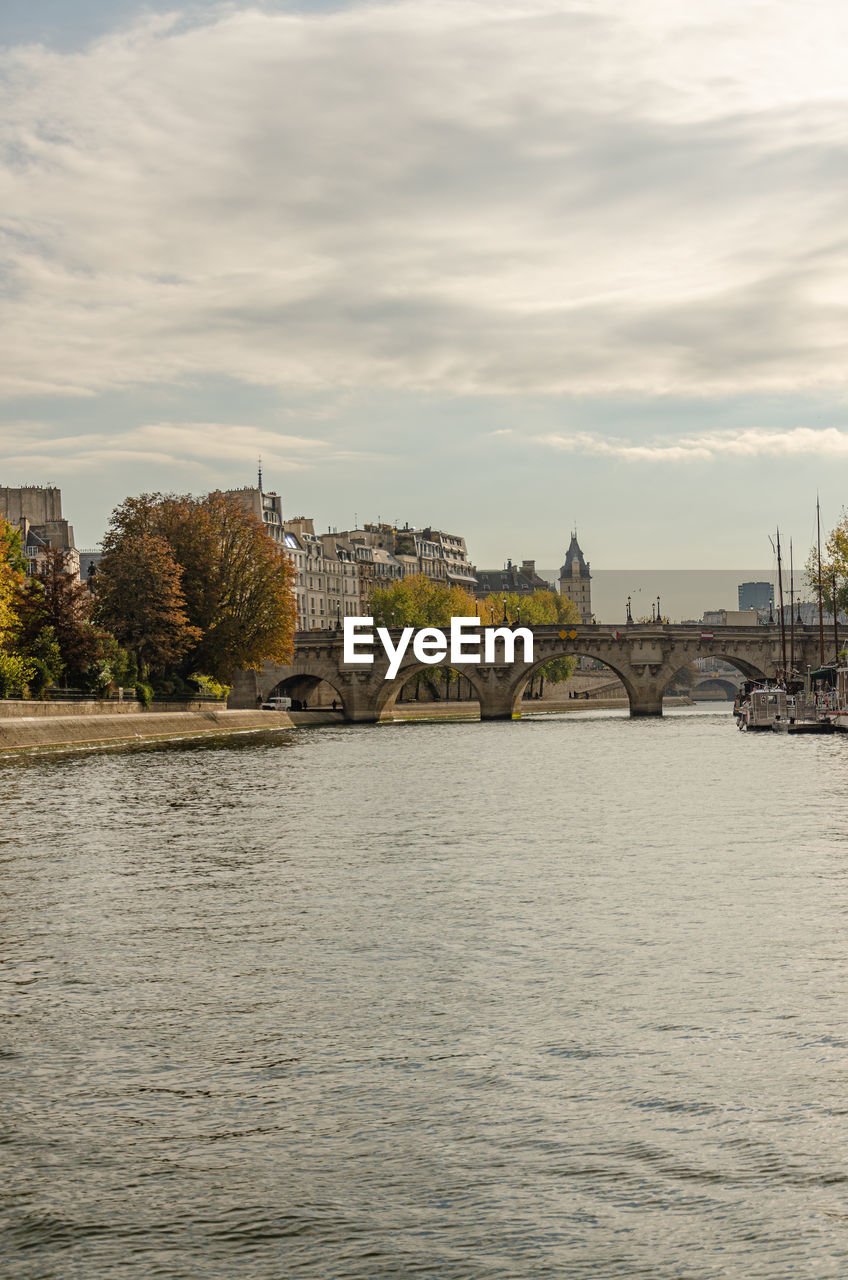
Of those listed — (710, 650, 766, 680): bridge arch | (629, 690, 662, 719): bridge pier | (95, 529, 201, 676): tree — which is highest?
(95, 529, 201, 676): tree

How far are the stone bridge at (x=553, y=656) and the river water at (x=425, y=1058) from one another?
92.3 metres

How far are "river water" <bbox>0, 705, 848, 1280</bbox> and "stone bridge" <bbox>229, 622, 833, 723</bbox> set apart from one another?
92.3 meters

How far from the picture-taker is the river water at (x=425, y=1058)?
8.43m

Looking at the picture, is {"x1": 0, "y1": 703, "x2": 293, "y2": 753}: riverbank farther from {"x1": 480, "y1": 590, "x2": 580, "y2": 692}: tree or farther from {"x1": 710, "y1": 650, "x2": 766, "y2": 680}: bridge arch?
{"x1": 480, "y1": 590, "x2": 580, "y2": 692}: tree

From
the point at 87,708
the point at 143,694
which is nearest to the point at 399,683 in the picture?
the point at 143,694

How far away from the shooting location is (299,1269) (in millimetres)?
8000

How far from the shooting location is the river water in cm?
843

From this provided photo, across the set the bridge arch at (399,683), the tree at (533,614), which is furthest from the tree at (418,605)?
the bridge arch at (399,683)

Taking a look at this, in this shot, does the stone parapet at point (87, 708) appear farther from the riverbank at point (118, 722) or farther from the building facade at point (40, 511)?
the building facade at point (40, 511)

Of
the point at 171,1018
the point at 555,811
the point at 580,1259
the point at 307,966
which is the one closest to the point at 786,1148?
the point at 580,1259

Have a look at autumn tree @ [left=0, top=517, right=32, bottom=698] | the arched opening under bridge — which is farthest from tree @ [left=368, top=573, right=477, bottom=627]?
autumn tree @ [left=0, top=517, right=32, bottom=698]

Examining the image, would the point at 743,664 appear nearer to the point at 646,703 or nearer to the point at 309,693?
the point at 646,703

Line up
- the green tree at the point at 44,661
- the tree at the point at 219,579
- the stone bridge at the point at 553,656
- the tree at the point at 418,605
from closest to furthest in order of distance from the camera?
the green tree at the point at 44,661 → the tree at the point at 219,579 → the stone bridge at the point at 553,656 → the tree at the point at 418,605

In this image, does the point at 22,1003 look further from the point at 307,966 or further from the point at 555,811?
the point at 555,811
